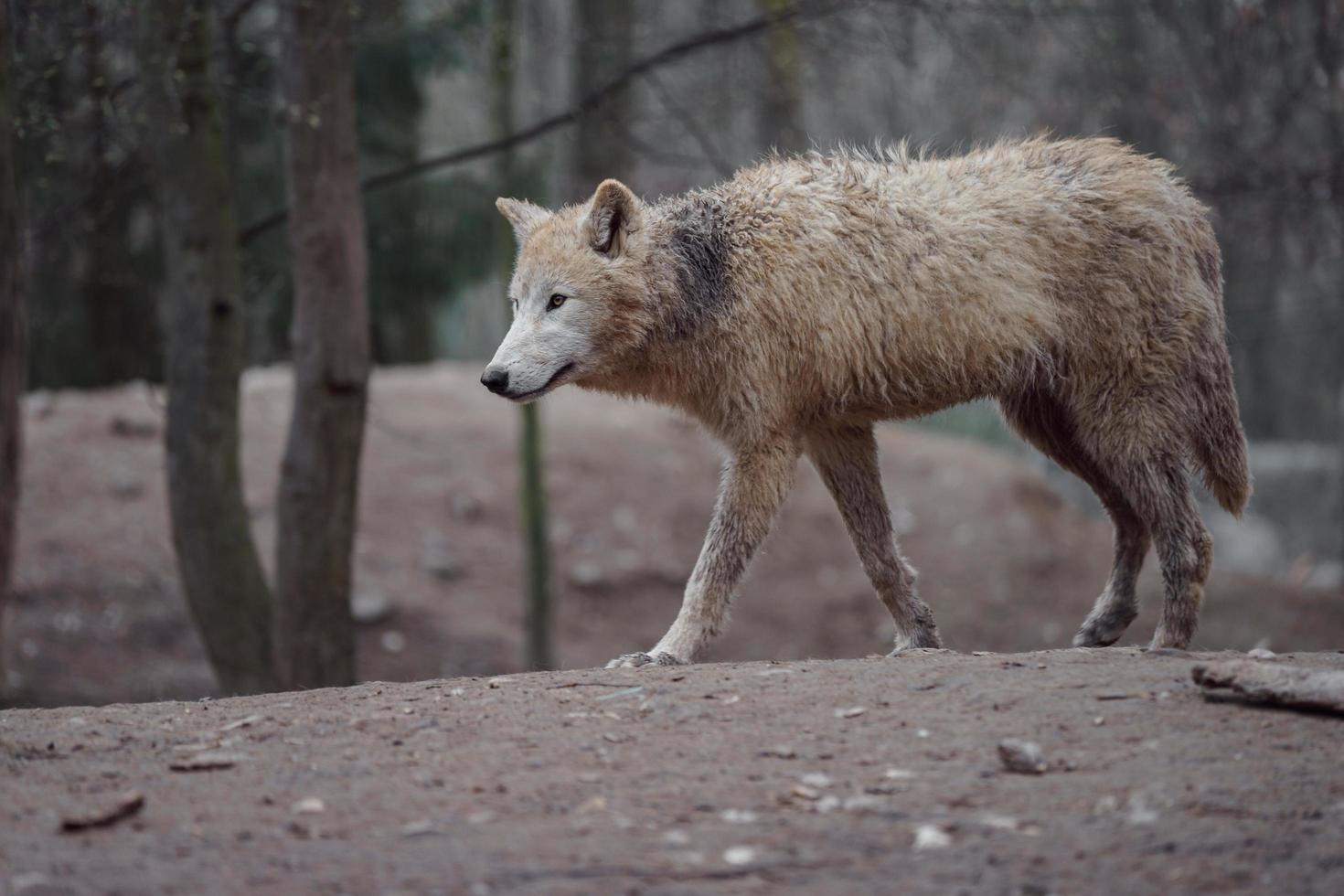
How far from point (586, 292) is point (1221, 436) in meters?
3.03

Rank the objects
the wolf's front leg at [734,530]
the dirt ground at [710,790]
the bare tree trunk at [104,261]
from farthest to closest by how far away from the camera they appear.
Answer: the bare tree trunk at [104,261], the wolf's front leg at [734,530], the dirt ground at [710,790]

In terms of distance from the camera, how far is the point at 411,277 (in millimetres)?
13609

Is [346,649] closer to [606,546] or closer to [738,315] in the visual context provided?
[738,315]

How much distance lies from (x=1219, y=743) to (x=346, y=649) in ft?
19.7

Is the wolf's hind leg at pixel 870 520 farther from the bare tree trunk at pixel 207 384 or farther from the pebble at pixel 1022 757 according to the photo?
the bare tree trunk at pixel 207 384

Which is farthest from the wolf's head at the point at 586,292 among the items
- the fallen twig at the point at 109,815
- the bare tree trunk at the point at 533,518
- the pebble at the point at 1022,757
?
the bare tree trunk at the point at 533,518

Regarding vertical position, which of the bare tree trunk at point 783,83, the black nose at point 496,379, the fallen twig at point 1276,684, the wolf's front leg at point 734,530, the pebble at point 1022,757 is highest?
the bare tree trunk at point 783,83

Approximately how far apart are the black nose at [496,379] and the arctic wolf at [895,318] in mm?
145

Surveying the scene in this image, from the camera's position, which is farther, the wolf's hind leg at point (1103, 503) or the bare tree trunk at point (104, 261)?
the bare tree trunk at point (104, 261)

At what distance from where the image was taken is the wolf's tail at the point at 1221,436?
20.3 ft

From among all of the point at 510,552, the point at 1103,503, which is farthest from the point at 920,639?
the point at 510,552

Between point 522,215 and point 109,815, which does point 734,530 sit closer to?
point 522,215

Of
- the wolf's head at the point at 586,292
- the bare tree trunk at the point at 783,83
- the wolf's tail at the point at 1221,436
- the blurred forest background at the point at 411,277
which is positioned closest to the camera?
the wolf's head at the point at 586,292

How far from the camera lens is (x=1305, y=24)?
12.9 meters
